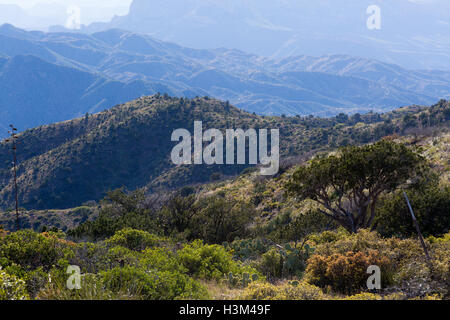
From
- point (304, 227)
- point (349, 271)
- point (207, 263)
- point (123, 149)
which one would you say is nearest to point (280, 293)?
point (349, 271)

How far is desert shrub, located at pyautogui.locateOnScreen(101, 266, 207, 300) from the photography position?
18.2 feet

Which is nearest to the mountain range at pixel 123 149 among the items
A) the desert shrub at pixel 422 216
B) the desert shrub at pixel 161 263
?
the desert shrub at pixel 422 216

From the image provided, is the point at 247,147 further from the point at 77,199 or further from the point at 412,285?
the point at 412,285

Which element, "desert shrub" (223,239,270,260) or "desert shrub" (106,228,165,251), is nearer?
"desert shrub" (106,228,165,251)

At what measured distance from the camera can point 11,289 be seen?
520cm

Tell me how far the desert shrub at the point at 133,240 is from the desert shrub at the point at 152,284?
4078mm

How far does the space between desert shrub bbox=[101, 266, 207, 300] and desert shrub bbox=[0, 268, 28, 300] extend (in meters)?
1.09

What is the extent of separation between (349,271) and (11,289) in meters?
5.35

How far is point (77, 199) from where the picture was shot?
69.6 meters

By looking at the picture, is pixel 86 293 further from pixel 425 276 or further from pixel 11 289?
pixel 425 276

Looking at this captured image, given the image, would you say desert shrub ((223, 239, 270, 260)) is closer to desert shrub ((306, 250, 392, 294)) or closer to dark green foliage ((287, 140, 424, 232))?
dark green foliage ((287, 140, 424, 232))

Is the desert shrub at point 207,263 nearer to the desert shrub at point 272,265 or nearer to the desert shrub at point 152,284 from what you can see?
the desert shrub at point 272,265

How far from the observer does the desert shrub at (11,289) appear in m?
4.95

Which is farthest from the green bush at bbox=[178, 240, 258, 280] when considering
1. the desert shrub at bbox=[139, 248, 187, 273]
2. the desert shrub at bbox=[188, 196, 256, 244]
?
the desert shrub at bbox=[188, 196, 256, 244]
